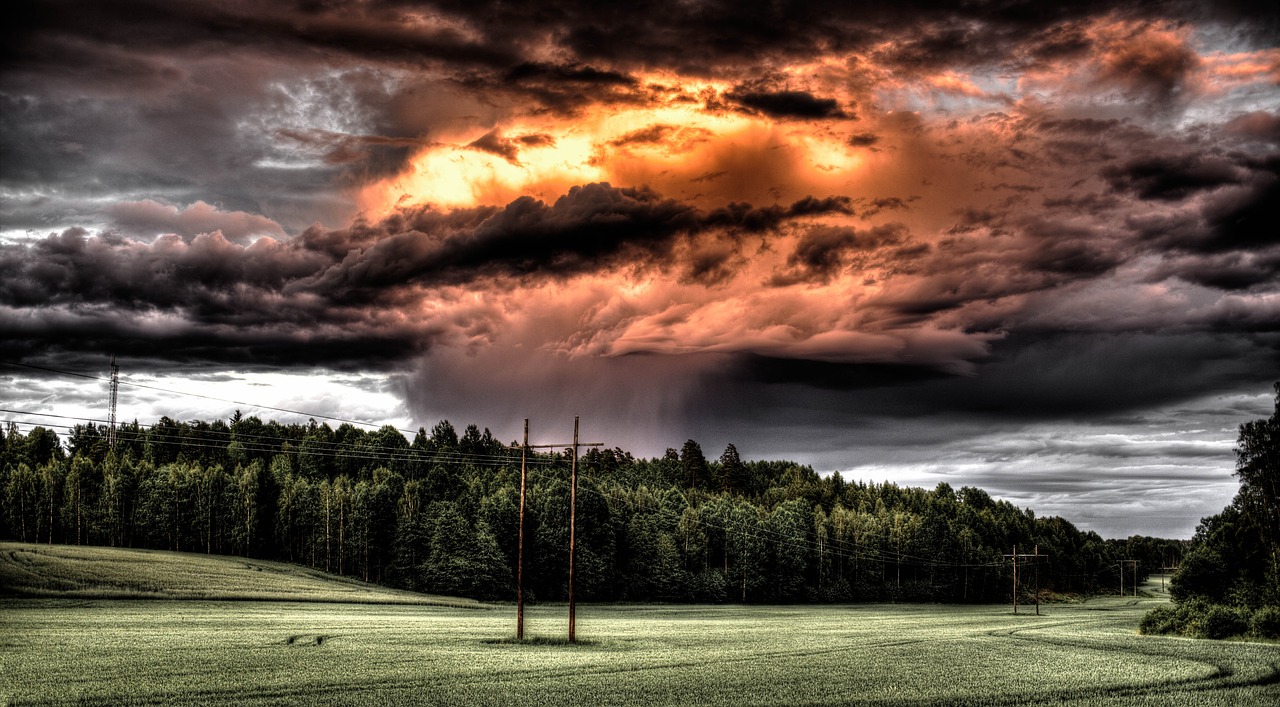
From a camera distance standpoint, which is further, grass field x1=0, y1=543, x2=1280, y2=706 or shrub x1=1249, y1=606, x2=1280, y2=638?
shrub x1=1249, y1=606, x2=1280, y2=638

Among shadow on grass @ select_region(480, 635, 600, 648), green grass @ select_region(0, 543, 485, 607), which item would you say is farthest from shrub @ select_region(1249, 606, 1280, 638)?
green grass @ select_region(0, 543, 485, 607)

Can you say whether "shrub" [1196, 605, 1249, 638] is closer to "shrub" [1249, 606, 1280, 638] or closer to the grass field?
"shrub" [1249, 606, 1280, 638]

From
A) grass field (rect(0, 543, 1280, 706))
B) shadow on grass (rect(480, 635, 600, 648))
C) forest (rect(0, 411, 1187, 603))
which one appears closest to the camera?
grass field (rect(0, 543, 1280, 706))

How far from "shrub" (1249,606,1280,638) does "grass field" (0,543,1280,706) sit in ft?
16.5

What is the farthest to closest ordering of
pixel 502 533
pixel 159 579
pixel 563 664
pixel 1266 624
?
pixel 502 533 → pixel 159 579 → pixel 1266 624 → pixel 563 664

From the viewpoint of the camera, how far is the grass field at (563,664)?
34.0 meters

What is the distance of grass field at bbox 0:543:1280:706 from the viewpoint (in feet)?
111

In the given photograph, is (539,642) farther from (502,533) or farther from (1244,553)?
(502,533)

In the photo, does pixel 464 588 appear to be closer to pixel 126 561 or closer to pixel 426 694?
pixel 126 561

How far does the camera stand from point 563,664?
43.0 metres

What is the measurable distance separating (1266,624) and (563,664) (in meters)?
53.3

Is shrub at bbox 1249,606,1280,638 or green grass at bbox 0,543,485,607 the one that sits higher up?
shrub at bbox 1249,606,1280,638

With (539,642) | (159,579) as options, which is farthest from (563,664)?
(159,579)

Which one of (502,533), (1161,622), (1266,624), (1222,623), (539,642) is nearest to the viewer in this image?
(539,642)
